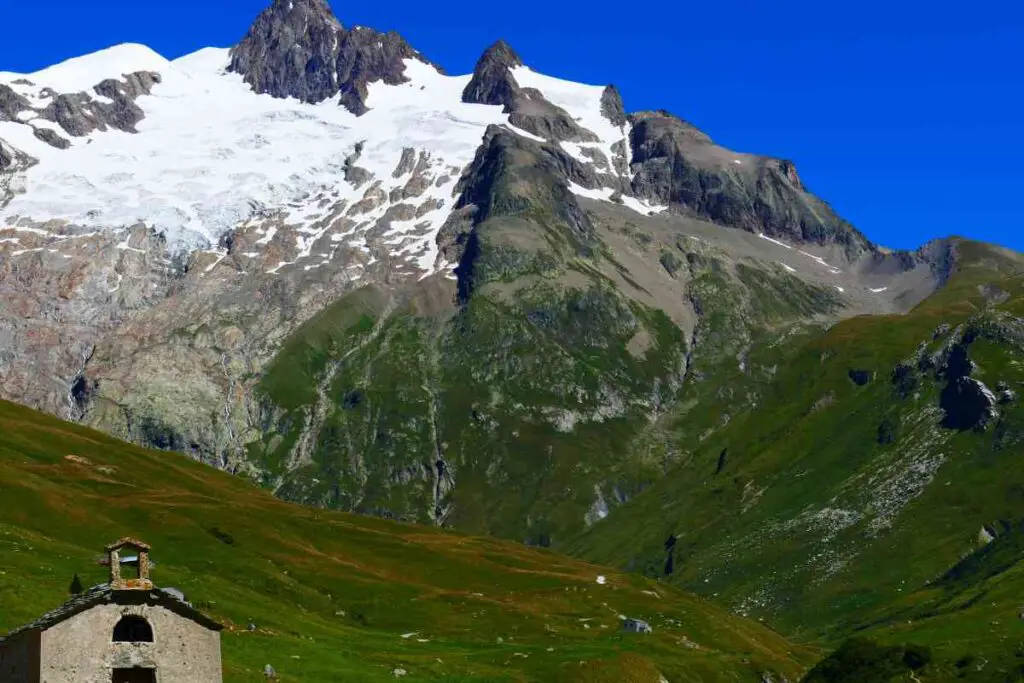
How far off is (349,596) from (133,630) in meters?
117

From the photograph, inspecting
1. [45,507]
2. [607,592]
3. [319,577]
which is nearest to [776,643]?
[607,592]

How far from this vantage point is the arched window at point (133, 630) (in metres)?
42.5

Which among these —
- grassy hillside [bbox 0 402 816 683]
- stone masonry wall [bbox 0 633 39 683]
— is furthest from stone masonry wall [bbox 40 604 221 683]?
grassy hillside [bbox 0 402 816 683]

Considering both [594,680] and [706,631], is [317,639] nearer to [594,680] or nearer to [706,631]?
[594,680]

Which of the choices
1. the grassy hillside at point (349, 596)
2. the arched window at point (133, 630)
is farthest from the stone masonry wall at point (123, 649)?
the grassy hillside at point (349, 596)

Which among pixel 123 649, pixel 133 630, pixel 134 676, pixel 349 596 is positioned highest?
pixel 349 596

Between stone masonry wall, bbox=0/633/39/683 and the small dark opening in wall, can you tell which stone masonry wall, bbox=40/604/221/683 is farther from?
stone masonry wall, bbox=0/633/39/683

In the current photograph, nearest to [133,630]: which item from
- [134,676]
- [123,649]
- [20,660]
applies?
[123,649]

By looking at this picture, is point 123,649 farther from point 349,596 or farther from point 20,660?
point 349,596

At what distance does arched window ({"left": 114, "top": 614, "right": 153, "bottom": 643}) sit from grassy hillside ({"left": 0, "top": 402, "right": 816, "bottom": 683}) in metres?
34.2

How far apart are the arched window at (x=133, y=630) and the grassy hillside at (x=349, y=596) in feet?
112

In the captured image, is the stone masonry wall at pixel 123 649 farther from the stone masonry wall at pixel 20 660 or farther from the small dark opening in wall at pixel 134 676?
the stone masonry wall at pixel 20 660

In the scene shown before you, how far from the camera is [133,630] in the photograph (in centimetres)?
4281

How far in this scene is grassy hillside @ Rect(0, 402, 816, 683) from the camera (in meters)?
100
